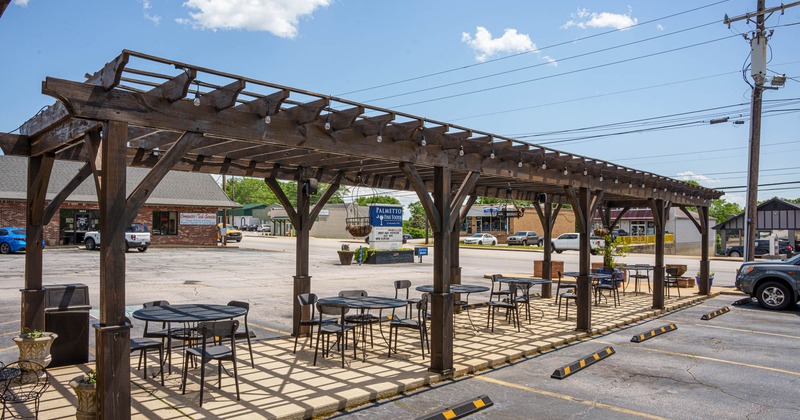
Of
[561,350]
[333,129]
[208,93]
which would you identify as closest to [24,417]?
[208,93]

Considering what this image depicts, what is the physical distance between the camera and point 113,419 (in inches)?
190

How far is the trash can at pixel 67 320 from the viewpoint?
7527 millimetres

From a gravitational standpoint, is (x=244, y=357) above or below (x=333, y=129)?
below

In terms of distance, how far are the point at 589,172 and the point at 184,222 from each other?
31.3m

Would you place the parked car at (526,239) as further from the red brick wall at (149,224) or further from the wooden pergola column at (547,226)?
the wooden pergola column at (547,226)

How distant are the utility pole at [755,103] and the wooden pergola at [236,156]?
8.15 meters

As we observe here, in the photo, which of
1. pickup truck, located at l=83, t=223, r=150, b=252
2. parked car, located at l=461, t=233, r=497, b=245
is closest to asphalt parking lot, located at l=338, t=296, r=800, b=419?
pickup truck, located at l=83, t=223, r=150, b=252

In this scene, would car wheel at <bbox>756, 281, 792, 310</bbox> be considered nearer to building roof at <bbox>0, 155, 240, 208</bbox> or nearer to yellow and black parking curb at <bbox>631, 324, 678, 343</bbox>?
yellow and black parking curb at <bbox>631, 324, 678, 343</bbox>

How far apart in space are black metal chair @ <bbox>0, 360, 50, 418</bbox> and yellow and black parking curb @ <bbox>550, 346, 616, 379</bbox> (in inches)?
241

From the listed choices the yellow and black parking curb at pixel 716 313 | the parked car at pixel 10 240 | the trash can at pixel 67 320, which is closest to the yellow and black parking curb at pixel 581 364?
the yellow and black parking curb at pixel 716 313

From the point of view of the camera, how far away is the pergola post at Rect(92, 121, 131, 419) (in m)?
4.80

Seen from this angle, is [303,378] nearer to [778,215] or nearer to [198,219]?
[198,219]

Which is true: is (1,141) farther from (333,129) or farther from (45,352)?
(333,129)

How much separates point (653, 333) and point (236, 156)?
8530 millimetres
